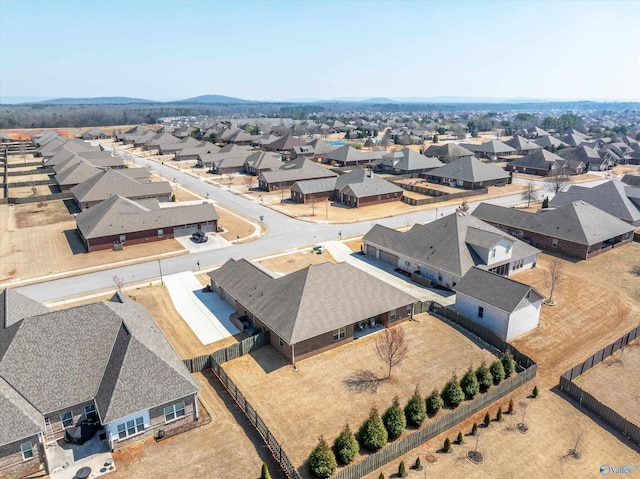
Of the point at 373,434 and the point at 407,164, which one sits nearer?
the point at 373,434

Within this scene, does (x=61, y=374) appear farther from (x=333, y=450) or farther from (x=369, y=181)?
(x=369, y=181)

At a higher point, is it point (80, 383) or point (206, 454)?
point (80, 383)

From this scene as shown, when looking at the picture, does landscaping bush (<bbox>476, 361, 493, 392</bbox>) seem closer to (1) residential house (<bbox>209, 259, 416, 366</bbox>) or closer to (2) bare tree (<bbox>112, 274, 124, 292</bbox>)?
(1) residential house (<bbox>209, 259, 416, 366</bbox>)

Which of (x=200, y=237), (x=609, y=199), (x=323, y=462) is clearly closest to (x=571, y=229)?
(x=609, y=199)

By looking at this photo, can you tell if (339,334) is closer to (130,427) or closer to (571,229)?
(130,427)

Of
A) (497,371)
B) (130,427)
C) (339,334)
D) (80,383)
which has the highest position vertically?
(80,383)

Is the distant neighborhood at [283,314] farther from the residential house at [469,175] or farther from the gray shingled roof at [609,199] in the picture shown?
the residential house at [469,175]

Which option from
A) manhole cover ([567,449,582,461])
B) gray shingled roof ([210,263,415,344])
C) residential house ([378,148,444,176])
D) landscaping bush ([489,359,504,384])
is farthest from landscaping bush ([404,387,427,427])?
residential house ([378,148,444,176])
